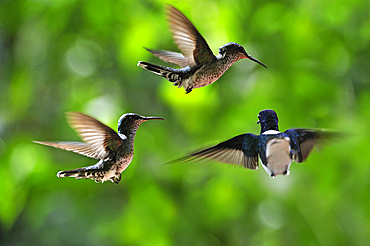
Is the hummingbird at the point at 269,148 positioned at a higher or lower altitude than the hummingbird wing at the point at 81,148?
higher

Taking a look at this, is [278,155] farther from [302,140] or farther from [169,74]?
[169,74]

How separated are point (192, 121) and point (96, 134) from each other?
4.54 ft

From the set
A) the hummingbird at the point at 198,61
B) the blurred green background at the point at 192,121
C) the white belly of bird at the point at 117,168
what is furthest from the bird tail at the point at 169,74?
the blurred green background at the point at 192,121

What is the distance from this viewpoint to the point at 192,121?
178 centimetres

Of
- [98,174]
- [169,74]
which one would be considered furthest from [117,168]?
[169,74]

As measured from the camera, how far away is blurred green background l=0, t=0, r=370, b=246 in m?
1.65

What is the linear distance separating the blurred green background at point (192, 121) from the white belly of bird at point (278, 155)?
970mm

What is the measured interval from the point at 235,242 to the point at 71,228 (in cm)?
104

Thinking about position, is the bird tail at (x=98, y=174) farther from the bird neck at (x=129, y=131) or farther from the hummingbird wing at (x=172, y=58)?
the hummingbird wing at (x=172, y=58)

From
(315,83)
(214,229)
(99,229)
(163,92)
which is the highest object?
(315,83)

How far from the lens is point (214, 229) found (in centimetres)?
207

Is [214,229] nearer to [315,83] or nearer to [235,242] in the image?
[235,242]

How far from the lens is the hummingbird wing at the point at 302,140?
0.42m

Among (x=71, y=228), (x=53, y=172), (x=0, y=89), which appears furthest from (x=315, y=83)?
(x=0, y=89)
